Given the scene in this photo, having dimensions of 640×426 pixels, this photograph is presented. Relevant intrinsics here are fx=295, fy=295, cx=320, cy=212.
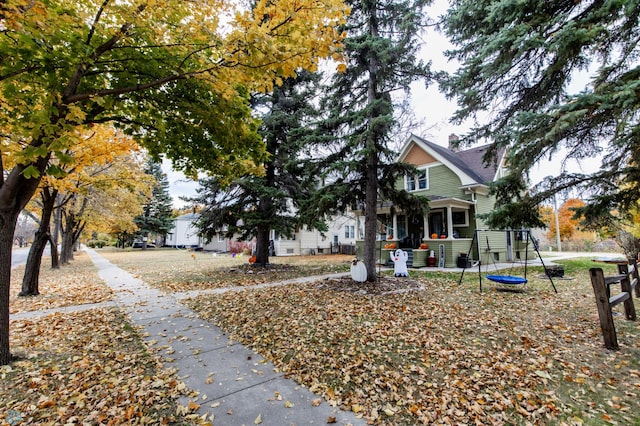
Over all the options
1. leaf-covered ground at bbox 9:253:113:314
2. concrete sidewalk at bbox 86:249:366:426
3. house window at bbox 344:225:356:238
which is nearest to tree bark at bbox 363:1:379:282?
concrete sidewalk at bbox 86:249:366:426

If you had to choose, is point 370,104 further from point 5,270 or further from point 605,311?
point 5,270

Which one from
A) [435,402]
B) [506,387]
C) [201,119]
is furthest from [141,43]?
[506,387]

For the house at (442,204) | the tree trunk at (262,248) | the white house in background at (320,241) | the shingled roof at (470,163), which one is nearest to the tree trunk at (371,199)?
the house at (442,204)

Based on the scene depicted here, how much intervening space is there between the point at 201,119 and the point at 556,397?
624 cm

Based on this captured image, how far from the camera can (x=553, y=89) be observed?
7418 mm

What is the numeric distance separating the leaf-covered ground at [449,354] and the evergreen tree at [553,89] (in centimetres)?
295

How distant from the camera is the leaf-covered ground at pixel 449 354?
10.2ft

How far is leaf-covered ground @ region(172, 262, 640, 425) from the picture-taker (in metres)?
3.12

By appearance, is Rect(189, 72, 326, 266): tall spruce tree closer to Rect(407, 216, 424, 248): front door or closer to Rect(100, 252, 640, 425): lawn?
Rect(100, 252, 640, 425): lawn

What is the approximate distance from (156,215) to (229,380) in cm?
4210

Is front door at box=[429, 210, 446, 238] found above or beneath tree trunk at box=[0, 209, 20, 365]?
above

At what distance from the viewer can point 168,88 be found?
5.12 meters

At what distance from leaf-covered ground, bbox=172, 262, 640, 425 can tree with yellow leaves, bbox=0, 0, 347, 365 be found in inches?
152

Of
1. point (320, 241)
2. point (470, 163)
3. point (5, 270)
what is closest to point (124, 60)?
point (5, 270)
